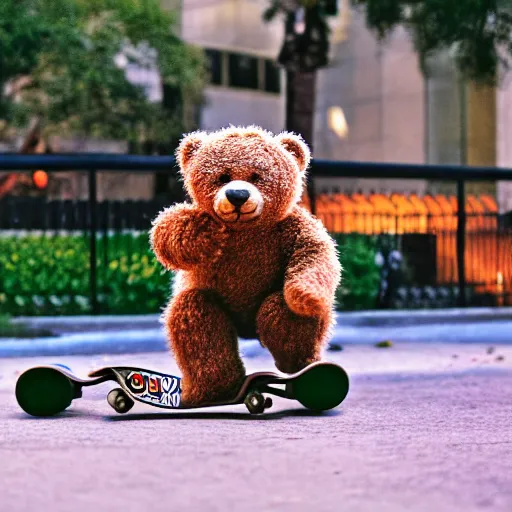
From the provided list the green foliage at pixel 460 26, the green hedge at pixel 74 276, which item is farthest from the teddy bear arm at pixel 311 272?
the green foliage at pixel 460 26

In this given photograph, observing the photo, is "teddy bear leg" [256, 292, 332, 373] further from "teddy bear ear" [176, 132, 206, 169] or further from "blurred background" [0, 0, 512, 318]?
"blurred background" [0, 0, 512, 318]

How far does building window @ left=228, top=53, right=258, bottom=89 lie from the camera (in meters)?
35.7

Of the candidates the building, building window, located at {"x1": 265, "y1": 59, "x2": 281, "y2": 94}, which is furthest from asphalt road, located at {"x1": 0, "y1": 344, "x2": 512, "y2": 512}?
building window, located at {"x1": 265, "y1": 59, "x2": 281, "y2": 94}

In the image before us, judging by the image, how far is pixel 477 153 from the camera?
77.9ft

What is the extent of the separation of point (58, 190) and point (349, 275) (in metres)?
3.87

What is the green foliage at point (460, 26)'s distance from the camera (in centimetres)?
1412

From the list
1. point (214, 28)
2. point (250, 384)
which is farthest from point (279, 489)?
point (214, 28)

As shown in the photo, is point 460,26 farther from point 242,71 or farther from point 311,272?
point 242,71

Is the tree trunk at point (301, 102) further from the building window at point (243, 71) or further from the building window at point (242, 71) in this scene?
the building window at point (243, 71)

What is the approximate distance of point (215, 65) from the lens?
115 ft

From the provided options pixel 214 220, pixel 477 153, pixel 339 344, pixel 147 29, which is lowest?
pixel 339 344

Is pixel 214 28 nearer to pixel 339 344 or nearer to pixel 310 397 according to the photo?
pixel 339 344

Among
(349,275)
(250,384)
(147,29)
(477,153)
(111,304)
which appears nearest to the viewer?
(250,384)

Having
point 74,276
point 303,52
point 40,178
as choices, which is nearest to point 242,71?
point 303,52
